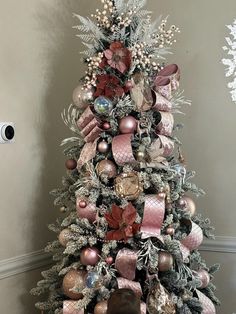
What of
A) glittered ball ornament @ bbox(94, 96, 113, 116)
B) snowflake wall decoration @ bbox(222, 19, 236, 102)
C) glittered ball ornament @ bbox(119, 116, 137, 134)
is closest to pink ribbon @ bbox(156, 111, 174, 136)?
glittered ball ornament @ bbox(119, 116, 137, 134)

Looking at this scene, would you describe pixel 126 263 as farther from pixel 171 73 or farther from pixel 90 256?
pixel 171 73

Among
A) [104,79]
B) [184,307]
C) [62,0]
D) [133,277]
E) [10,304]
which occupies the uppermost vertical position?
[62,0]

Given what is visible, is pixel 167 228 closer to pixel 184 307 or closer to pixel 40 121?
pixel 184 307

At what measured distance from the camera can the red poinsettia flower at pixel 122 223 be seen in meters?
1.72

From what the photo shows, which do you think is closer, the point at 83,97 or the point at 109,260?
the point at 109,260

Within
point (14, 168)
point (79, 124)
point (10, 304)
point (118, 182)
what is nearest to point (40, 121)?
point (14, 168)

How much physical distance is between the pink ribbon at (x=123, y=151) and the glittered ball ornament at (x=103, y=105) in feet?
0.46

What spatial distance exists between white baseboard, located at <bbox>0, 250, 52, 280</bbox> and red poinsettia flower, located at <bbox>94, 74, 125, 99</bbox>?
3.12ft

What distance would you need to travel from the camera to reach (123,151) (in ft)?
5.86

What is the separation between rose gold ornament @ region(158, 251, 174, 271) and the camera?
1.73m

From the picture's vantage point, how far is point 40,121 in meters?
2.39

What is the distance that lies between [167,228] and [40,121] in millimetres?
1009

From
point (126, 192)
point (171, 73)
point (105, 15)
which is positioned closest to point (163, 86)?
point (171, 73)

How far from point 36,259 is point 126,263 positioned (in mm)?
799
